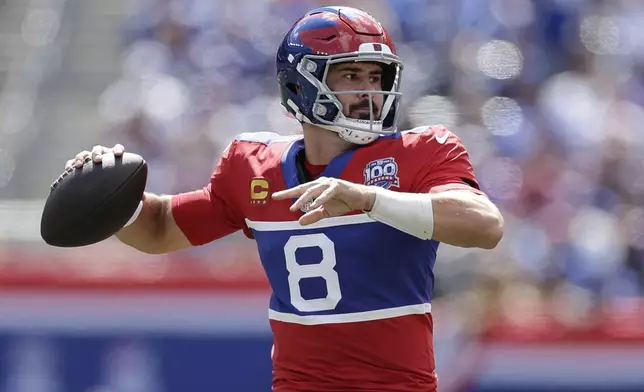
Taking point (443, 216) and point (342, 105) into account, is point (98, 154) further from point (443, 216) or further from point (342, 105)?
point (443, 216)

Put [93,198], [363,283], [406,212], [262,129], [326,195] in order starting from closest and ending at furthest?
[326,195]
[406,212]
[363,283]
[93,198]
[262,129]

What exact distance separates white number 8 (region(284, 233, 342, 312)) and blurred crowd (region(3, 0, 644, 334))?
9.83 ft

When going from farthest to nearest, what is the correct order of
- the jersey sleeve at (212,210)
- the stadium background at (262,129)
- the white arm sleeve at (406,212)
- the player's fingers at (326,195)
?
the stadium background at (262,129), the jersey sleeve at (212,210), the white arm sleeve at (406,212), the player's fingers at (326,195)

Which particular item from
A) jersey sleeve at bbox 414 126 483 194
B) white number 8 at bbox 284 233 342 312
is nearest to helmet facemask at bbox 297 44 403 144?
jersey sleeve at bbox 414 126 483 194

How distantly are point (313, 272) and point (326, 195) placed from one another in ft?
1.81

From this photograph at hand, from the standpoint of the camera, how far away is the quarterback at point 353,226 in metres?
3.02

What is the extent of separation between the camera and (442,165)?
3039 millimetres

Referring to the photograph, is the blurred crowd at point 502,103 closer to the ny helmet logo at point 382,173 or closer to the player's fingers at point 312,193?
the ny helmet logo at point 382,173

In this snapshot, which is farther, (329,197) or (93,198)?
(93,198)

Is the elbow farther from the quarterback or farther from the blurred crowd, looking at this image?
the blurred crowd

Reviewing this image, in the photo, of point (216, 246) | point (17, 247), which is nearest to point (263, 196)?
point (216, 246)

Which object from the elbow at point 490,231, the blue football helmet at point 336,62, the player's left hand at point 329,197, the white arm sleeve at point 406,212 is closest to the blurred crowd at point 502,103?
the blue football helmet at point 336,62

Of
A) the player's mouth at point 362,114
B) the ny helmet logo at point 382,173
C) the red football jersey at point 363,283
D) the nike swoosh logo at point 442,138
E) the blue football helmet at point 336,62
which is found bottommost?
the red football jersey at point 363,283

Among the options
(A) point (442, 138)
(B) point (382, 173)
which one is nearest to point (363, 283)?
(B) point (382, 173)
